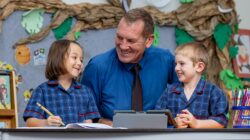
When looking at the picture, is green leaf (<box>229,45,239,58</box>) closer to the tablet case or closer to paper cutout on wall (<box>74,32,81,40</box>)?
paper cutout on wall (<box>74,32,81,40</box>)

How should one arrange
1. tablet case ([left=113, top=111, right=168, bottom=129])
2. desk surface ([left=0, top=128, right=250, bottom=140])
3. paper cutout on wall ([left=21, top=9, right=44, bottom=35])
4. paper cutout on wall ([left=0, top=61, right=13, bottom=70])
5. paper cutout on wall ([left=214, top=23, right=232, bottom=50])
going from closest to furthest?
desk surface ([left=0, top=128, right=250, bottom=140]), tablet case ([left=113, top=111, right=168, bottom=129]), paper cutout on wall ([left=0, top=61, right=13, bottom=70]), paper cutout on wall ([left=21, top=9, right=44, bottom=35]), paper cutout on wall ([left=214, top=23, right=232, bottom=50])

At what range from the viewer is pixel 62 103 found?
11.4 ft

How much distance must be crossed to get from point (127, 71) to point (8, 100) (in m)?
0.55

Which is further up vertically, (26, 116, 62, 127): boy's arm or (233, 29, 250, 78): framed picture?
(233, 29, 250, 78): framed picture

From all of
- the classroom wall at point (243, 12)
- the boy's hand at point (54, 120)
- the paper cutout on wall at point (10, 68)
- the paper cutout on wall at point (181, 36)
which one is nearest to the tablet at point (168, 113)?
the boy's hand at point (54, 120)

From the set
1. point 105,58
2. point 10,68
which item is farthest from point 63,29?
point 105,58

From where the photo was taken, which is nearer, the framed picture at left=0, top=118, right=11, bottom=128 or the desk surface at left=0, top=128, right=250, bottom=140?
the desk surface at left=0, top=128, right=250, bottom=140

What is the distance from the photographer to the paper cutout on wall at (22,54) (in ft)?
13.7

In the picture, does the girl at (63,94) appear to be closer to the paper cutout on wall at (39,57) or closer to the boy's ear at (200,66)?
the boy's ear at (200,66)

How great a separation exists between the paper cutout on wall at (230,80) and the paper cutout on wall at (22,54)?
1246mm

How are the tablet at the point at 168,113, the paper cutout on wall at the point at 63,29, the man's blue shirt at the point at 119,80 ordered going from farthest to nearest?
1. the paper cutout on wall at the point at 63,29
2. the man's blue shirt at the point at 119,80
3. the tablet at the point at 168,113

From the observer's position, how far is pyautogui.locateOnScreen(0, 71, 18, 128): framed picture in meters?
3.70

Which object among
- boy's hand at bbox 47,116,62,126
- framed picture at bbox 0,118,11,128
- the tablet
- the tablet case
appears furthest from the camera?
framed picture at bbox 0,118,11,128

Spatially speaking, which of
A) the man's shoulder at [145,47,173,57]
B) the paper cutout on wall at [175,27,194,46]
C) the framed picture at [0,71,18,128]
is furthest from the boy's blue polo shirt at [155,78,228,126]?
the paper cutout on wall at [175,27,194,46]
